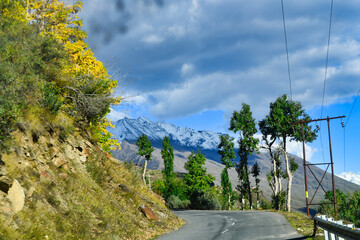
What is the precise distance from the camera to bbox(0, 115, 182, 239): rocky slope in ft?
31.0

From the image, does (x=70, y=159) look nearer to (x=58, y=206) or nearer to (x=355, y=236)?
(x=58, y=206)

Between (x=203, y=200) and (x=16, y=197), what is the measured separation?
52.5m

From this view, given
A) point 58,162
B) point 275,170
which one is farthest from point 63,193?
point 275,170

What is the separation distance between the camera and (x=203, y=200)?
59.3m

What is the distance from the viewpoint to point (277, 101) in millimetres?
49000

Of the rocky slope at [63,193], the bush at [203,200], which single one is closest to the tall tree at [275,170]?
the bush at [203,200]

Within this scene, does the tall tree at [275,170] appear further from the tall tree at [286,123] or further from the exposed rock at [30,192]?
the exposed rock at [30,192]

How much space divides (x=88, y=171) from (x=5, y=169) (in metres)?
7.82

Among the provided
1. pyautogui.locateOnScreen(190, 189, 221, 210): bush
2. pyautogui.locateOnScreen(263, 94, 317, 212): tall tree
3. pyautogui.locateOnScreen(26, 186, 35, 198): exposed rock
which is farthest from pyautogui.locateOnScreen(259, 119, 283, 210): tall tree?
pyautogui.locateOnScreen(26, 186, 35, 198): exposed rock

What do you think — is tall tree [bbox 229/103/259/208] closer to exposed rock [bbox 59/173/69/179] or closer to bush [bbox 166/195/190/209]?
bush [bbox 166/195/190/209]

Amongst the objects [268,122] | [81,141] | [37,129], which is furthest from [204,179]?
[37,129]

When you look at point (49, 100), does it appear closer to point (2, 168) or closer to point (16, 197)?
point (2, 168)

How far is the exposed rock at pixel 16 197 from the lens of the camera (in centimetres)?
926

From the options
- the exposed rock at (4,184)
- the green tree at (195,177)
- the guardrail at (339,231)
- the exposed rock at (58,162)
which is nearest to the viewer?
the guardrail at (339,231)
